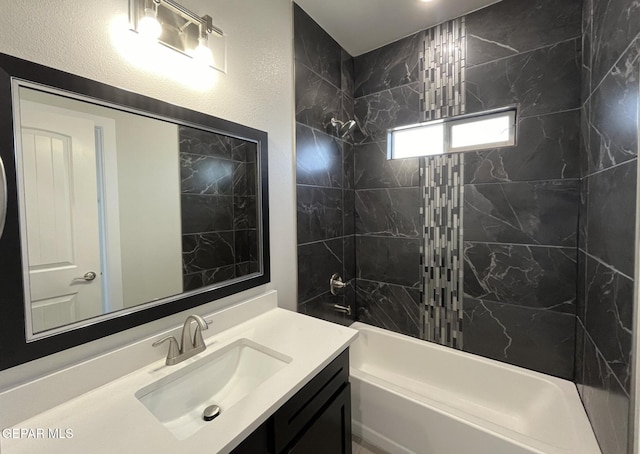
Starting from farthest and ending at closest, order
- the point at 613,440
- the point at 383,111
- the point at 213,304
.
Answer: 1. the point at 383,111
2. the point at 213,304
3. the point at 613,440

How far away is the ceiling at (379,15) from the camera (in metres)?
1.65

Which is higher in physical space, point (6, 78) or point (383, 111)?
point (383, 111)

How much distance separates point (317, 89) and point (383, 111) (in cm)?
60

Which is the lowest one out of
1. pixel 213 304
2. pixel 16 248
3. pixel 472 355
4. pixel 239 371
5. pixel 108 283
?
pixel 472 355

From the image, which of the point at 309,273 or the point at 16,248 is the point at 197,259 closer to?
the point at 16,248

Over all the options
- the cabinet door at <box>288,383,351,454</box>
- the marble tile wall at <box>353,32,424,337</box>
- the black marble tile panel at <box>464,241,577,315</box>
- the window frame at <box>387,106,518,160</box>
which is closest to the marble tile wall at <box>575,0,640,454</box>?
the black marble tile panel at <box>464,241,577,315</box>

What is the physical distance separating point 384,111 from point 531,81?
3.08 ft

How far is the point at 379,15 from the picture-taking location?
1753 millimetres

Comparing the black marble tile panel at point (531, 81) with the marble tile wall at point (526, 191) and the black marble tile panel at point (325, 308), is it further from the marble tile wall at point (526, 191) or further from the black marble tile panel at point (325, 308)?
the black marble tile panel at point (325, 308)

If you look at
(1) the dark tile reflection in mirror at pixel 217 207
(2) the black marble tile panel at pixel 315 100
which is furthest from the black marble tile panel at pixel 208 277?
(2) the black marble tile panel at pixel 315 100

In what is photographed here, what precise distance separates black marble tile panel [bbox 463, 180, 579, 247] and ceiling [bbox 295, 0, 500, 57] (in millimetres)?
1183

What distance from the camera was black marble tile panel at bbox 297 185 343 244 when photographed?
1.72m

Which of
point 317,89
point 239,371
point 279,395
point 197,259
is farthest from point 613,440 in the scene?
point 317,89

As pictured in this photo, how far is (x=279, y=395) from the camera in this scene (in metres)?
0.79
